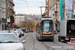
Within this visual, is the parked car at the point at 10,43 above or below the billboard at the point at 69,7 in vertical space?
below

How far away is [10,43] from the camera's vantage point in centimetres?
849

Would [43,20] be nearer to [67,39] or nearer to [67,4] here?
[67,39]

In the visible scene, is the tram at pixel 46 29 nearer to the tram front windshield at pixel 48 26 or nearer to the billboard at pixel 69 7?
the tram front windshield at pixel 48 26

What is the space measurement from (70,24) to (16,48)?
1466 cm

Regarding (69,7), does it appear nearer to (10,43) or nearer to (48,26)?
(48,26)

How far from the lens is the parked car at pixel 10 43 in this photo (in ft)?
25.9

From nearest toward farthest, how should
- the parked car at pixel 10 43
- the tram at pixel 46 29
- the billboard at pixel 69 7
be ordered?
the parked car at pixel 10 43 < the tram at pixel 46 29 < the billboard at pixel 69 7

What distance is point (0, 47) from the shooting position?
26.0 feet

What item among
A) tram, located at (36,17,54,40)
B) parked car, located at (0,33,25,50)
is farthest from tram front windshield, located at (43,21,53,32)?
parked car, located at (0,33,25,50)

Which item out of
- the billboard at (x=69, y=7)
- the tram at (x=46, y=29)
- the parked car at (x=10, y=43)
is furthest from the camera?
the billboard at (x=69, y=7)

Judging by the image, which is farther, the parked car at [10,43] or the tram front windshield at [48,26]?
the tram front windshield at [48,26]

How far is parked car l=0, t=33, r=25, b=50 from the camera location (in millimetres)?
7898

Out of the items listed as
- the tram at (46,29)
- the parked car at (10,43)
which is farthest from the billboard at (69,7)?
the parked car at (10,43)

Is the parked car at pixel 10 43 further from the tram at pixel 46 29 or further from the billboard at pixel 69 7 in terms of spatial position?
the billboard at pixel 69 7
